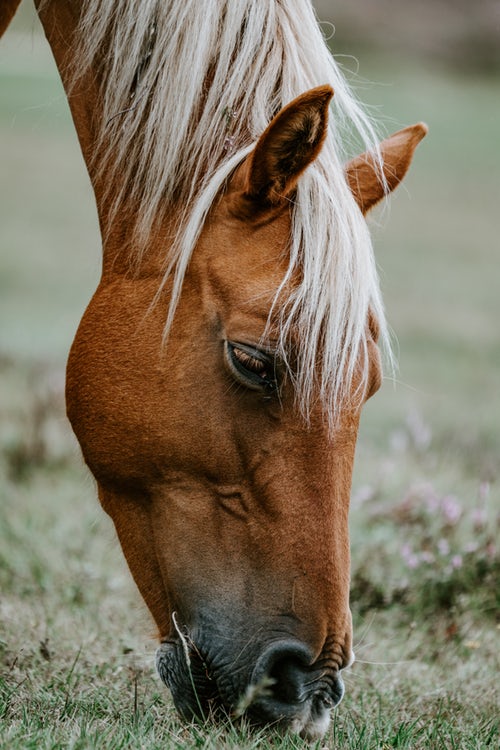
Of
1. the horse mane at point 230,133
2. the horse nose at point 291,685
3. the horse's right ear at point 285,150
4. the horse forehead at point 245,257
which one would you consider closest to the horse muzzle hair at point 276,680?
the horse nose at point 291,685

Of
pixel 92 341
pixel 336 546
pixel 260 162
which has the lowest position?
pixel 336 546

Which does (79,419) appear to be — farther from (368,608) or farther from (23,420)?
(23,420)

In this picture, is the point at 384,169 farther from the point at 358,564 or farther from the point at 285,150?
the point at 358,564

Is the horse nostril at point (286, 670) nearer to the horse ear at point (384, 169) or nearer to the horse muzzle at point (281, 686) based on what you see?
the horse muzzle at point (281, 686)

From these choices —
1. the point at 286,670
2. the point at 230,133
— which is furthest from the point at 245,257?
the point at 286,670

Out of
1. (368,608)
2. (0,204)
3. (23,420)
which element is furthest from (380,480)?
(0,204)

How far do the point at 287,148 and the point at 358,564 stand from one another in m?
2.43

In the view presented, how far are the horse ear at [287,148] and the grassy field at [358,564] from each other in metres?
0.32

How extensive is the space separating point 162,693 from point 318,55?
200 centimetres

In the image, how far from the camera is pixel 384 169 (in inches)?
120

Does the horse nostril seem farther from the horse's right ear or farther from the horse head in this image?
the horse's right ear

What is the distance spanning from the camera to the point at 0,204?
17.4m

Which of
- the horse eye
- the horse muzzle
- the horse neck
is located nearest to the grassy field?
the horse muzzle

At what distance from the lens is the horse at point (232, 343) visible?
248 cm
